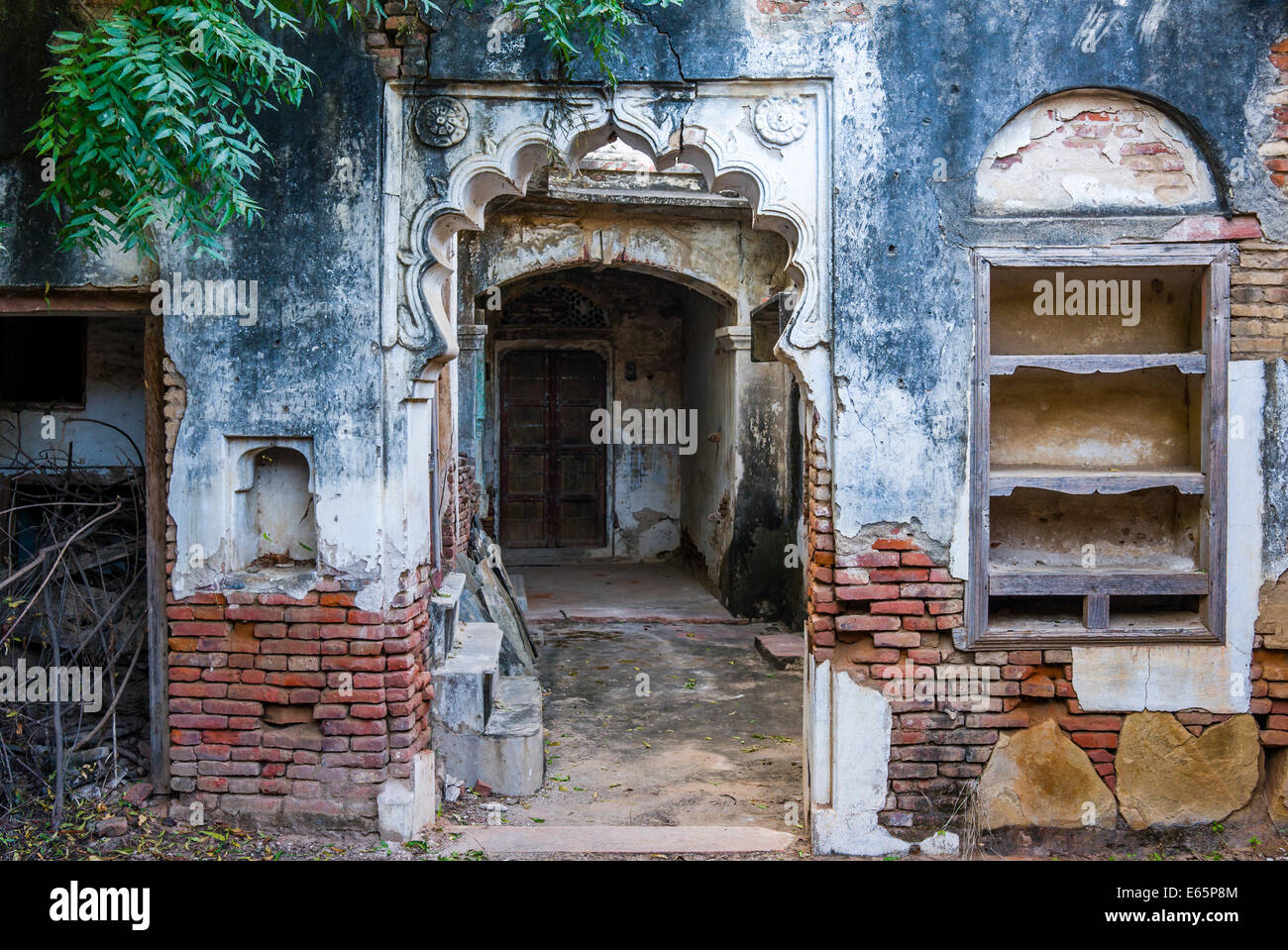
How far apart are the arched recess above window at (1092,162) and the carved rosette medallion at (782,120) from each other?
78 centimetres

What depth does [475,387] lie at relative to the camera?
9617mm

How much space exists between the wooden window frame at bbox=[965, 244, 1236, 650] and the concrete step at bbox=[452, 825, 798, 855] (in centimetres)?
129

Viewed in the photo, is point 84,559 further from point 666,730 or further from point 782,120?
point 782,120

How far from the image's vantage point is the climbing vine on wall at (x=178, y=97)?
371 cm

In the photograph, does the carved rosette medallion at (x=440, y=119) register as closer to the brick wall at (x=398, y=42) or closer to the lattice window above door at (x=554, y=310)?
the brick wall at (x=398, y=42)

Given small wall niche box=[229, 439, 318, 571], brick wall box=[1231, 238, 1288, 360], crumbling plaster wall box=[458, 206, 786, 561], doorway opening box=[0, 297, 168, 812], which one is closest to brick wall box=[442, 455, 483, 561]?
crumbling plaster wall box=[458, 206, 786, 561]

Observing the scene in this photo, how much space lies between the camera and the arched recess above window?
14.8ft

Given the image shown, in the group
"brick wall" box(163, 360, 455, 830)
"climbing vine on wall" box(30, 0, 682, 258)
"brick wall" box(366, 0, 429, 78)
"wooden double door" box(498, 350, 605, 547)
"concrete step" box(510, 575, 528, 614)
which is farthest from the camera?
"wooden double door" box(498, 350, 605, 547)

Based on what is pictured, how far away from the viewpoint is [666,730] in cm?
663

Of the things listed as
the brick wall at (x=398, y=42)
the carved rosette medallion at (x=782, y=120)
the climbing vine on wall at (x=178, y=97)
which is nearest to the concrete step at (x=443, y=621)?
the climbing vine on wall at (x=178, y=97)

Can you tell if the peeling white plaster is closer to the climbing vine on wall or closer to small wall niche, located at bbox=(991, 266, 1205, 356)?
small wall niche, located at bbox=(991, 266, 1205, 356)

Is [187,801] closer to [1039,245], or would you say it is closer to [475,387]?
[1039,245]

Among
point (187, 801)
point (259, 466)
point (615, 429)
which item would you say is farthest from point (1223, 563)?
point (615, 429)

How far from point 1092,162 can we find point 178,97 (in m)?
3.66
